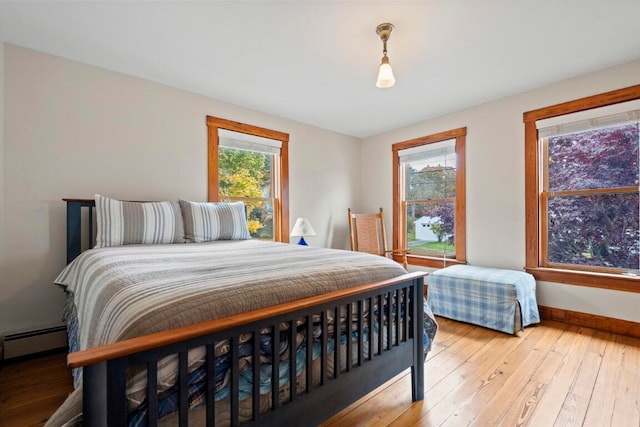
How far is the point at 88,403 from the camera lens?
74 centimetres

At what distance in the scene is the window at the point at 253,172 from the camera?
124 inches

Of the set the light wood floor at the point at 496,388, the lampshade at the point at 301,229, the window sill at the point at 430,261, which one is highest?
the lampshade at the point at 301,229

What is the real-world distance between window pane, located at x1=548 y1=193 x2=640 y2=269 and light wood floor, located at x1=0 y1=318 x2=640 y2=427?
2.23 ft

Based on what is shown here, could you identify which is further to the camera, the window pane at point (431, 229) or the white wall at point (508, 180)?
the window pane at point (431, 229)

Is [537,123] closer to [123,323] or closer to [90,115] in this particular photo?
[123,323]

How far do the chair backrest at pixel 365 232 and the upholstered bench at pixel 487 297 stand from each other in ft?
3.75

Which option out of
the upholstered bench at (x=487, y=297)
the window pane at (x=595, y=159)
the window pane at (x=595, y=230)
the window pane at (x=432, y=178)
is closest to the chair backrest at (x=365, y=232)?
the window pane at (x=432, y=178)

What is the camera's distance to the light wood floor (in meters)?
1.48

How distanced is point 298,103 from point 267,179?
985mm

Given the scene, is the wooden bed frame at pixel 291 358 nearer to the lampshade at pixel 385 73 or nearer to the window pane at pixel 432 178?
the lampshade at pixel 385 73

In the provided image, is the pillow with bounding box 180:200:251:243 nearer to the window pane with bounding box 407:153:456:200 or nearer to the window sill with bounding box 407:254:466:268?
the window sill with bounding box 407:254:466:268

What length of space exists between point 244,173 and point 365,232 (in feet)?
6.05

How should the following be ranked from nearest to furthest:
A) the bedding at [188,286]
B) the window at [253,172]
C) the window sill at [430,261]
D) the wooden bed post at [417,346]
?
the bedding at [188,286], the wooden bed post at [417,346], the window at [253,172], the window sill at [430,261]

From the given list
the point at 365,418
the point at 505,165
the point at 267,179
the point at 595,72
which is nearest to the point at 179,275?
the point at 365,418
